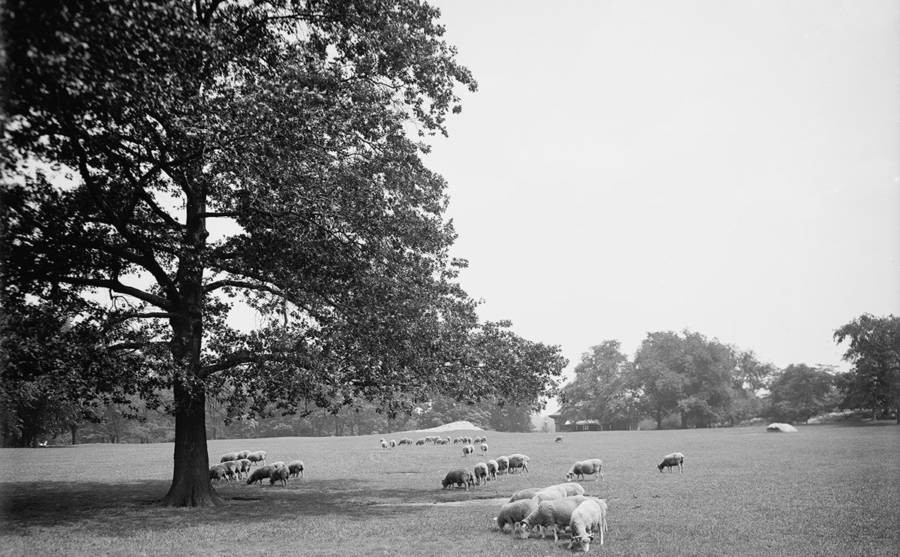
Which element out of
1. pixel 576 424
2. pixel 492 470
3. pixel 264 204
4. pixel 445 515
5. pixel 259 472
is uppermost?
pixel 264 204

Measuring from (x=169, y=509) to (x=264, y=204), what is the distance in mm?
9967

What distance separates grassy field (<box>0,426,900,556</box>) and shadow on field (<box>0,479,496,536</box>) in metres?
0.07

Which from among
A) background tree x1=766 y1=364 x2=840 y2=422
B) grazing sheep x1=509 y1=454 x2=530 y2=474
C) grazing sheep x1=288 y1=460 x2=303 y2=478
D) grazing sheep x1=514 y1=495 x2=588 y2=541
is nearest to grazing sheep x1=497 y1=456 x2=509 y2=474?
grazing sheep x1=509 y1=454 x2=530 y2=474

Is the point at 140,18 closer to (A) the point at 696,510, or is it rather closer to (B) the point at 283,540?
(B) the point at 283,540

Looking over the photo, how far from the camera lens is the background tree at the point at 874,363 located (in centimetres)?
7794

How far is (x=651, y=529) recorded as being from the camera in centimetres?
1401

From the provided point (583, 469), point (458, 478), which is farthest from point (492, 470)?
point (458, 478)

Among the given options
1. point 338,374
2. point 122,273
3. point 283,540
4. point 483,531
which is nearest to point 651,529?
point 483,531

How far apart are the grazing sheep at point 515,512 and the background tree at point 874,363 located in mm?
83053

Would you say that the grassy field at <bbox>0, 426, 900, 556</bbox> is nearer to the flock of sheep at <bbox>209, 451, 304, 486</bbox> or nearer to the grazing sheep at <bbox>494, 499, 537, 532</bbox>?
the grazing sheep at <bbox>494, 499, 537, 532</bbox>

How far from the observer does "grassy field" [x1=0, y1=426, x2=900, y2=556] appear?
40.8 feet

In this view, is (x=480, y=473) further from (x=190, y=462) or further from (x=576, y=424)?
(x=576, y=424)

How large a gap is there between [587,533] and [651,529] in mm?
2636

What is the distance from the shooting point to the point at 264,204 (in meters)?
16.1
